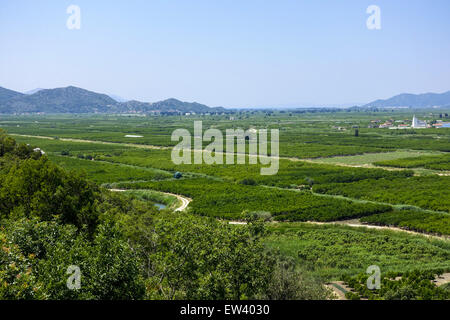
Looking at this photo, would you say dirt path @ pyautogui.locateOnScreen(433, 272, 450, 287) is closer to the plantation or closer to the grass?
the plantation

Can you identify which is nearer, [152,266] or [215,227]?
[215,227]

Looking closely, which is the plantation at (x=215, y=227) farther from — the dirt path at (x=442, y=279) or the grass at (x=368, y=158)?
the grass at (x=368, y=158)

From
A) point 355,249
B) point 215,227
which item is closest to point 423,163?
point 355,249

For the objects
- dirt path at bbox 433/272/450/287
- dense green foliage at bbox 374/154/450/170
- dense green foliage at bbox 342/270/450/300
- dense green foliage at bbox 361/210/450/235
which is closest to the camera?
dense green foliage at bbox 342/270/450/300

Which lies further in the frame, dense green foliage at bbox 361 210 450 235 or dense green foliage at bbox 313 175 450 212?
dense green foliage at bbox 313 175 450 212

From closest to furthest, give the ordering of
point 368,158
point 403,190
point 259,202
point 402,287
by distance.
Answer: point 402,287, point 259,202, point 403,190, point 368,158

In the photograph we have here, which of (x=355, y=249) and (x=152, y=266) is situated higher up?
(x=152, y=266)

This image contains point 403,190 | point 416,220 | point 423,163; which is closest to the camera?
point 416,220

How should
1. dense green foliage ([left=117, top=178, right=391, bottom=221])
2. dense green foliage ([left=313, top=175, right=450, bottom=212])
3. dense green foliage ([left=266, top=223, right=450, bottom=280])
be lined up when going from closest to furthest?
1. dense green foliage ([left=266, top=223, right=450, bottom=280])
2. dense green foliage ([left=117, top=178, right=391, bottom=221])
3. dense green foliage ([left=313, top=175, right=450, bottom=212])

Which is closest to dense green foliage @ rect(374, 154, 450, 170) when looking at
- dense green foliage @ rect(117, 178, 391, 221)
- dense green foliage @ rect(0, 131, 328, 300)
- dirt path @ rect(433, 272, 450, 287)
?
dense green foliage @ rect(117, 178, 391, 221)

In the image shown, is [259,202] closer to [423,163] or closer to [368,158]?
[423,163]
